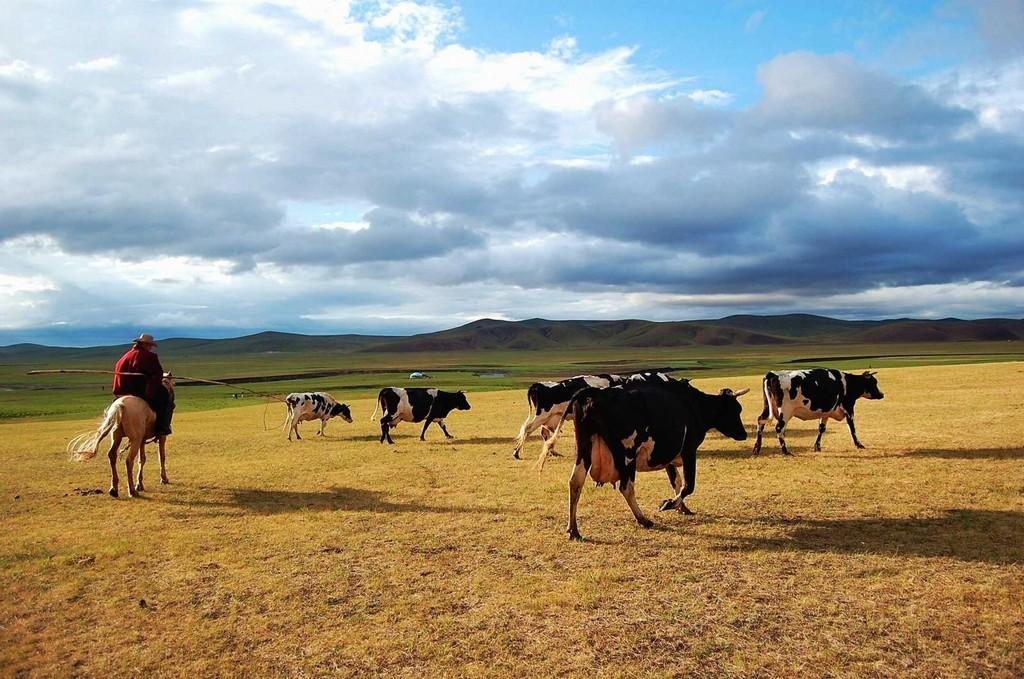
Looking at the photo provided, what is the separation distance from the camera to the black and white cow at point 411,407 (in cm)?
2061

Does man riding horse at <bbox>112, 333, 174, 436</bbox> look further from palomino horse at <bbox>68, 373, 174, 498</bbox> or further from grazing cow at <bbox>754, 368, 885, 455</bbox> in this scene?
grazing cow at <bbox>754, 368, 885, 455</bbox>

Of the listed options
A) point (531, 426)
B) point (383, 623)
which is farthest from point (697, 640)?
point (531, 426)

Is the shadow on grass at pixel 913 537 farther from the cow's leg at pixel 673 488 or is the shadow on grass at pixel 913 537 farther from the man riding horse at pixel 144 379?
the man riding horse at pixel 144 379

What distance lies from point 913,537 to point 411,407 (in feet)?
49.2

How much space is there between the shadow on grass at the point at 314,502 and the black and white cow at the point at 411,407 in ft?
24.1

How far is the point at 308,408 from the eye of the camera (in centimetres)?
2223

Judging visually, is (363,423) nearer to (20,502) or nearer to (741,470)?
(20,502)

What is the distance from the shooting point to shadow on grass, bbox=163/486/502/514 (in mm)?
11102

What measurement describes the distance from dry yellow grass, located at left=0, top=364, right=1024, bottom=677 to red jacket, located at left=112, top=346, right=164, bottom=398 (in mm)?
2114

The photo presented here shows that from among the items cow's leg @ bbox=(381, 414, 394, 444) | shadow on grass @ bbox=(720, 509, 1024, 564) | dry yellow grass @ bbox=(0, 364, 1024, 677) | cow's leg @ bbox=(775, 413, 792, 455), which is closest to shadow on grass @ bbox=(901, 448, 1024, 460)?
dry yellow grass @ bbox=(0, 364, 1024, 677)

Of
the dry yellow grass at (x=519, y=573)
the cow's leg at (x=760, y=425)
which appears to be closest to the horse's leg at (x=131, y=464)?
the dry yellow grass at (x=519, y=573)

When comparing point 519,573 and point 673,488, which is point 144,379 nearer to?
point 519,573

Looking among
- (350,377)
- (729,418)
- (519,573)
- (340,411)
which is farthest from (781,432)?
(350,377)

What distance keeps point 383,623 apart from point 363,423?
20595mm
